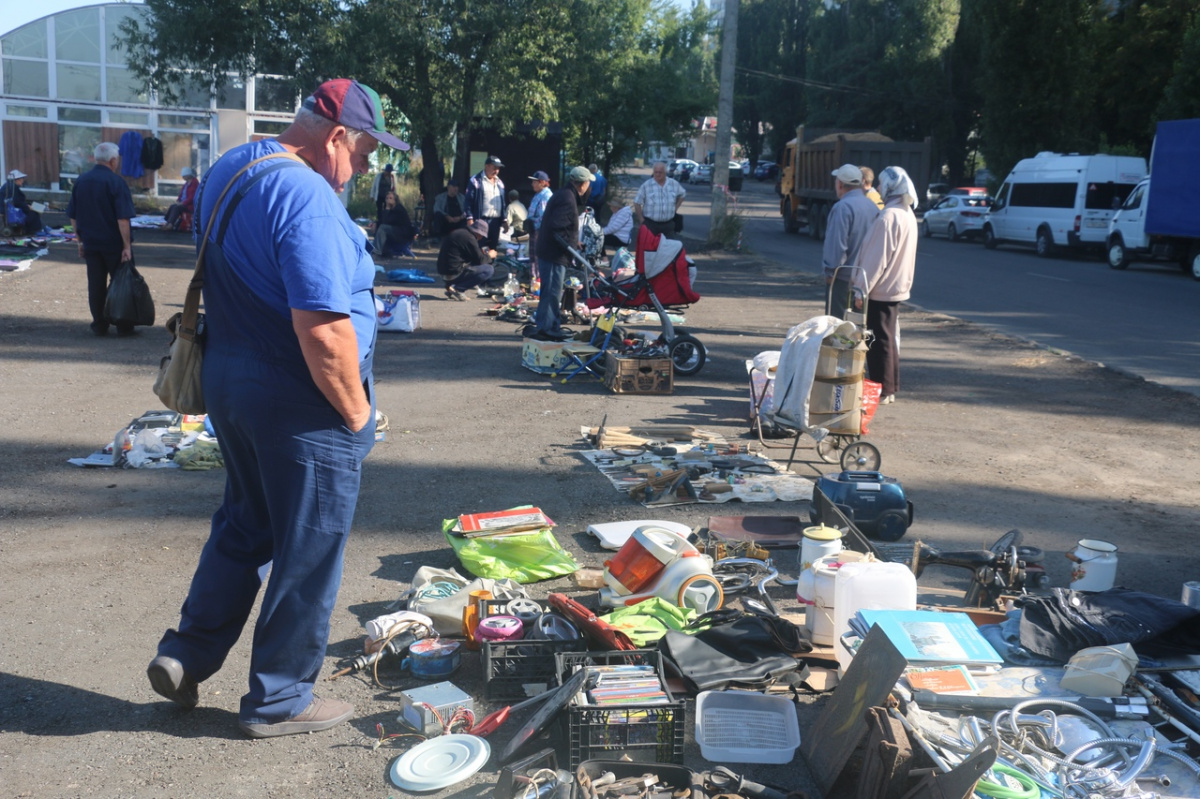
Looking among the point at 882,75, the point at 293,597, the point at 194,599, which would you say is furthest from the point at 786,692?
the point at 882,75

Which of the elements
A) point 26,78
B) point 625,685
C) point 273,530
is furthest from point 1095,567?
point 26,78

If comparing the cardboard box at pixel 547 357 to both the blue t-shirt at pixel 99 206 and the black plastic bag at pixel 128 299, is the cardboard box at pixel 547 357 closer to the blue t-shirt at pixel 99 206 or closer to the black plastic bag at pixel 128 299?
the black plastic bag at pixel 128 299

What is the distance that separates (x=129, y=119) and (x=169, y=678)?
95.2 ft

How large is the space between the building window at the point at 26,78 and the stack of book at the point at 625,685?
98.8 ft

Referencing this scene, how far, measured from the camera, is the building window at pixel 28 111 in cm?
2791

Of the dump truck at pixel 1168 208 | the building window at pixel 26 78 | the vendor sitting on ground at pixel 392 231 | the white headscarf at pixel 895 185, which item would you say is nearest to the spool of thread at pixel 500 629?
the white headscarf at pixel 895 185

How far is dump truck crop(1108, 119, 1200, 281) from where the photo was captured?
70.4ft

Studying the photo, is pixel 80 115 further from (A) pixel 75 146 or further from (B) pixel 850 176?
(B) pixel 850 176

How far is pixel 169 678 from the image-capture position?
370 cm

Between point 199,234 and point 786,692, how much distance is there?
9.50 feet

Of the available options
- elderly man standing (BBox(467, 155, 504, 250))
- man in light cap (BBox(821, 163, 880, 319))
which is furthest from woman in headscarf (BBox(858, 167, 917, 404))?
elderly man standing (BBox(467, 155, 504, 250))

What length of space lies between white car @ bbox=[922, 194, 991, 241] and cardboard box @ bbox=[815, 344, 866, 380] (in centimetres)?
2663

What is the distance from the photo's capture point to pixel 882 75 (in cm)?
5756

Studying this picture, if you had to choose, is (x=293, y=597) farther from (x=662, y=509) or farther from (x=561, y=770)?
(x=662, y=509)
